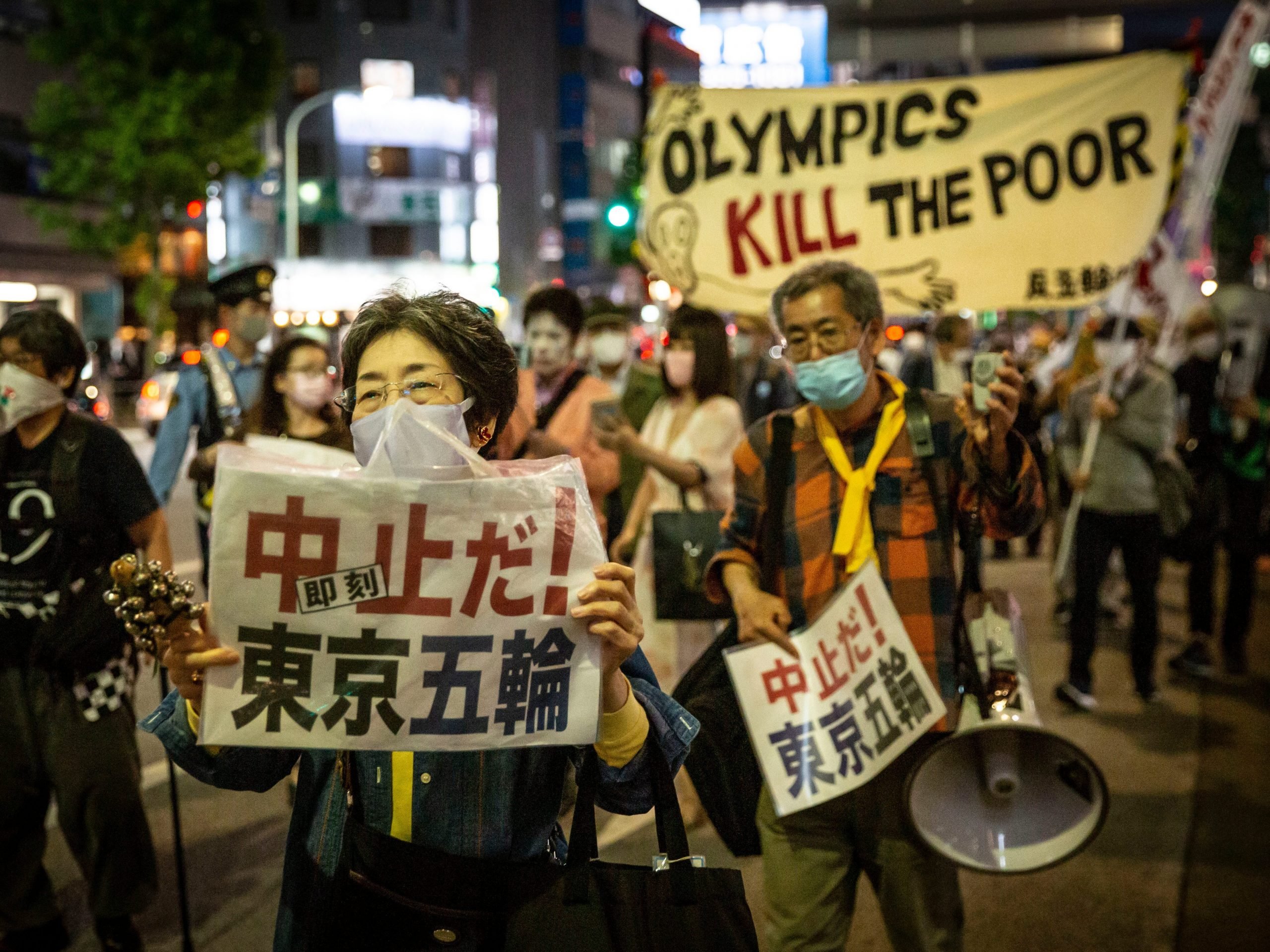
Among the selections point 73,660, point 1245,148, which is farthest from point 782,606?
point 1245,148

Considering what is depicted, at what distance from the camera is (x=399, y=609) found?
1.88 m

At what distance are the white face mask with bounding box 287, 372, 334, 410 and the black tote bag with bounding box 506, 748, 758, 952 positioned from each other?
153 inches

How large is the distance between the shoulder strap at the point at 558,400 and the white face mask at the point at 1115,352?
3327 mm

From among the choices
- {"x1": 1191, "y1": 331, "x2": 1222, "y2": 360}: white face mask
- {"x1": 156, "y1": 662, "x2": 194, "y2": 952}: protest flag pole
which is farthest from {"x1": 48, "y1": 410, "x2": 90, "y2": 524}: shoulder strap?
{"x1": 1191, "y1": 331, "x2": 1222, "y2": 360}: white face mask

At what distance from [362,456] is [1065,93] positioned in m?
4.48

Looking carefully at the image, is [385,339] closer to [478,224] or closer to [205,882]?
[205,882]

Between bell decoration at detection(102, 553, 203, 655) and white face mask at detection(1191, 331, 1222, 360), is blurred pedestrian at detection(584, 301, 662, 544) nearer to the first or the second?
white face mask at detection(1191, 331, 1222, 360)

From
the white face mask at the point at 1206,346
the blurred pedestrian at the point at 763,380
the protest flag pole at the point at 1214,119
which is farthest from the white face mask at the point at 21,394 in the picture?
the white face mask at the point at 1206,346

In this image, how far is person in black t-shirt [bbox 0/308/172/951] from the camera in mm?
4152

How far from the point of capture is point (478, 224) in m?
57.9

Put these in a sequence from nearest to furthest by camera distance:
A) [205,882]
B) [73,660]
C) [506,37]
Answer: [73,660] → [205,882] → [506,37]

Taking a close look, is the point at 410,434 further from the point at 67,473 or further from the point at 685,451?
the point at 685,451

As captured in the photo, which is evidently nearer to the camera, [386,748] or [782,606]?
[386,748]

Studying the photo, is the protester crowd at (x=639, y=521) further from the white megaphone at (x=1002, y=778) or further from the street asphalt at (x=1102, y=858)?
the street asphalt at (x=1102, y=858)
